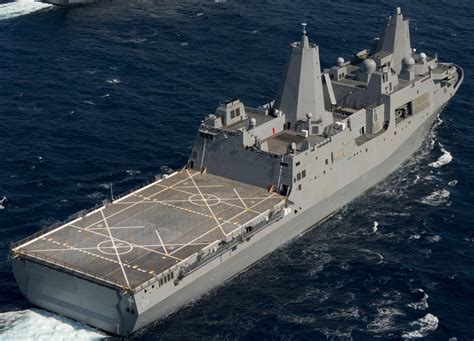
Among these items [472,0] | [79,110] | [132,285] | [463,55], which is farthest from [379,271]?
[472,0]

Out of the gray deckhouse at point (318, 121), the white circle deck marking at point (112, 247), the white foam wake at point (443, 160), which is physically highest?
the gray deckhouse at point (318, 121)

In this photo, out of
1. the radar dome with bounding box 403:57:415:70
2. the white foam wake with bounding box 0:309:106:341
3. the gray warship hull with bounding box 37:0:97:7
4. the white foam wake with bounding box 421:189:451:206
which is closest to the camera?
the white foam wake with bounding box 0:309:106:341

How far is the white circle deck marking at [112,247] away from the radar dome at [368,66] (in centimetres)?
3307

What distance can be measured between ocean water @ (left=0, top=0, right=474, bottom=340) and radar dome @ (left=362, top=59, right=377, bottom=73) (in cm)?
993

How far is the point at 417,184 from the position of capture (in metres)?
79.5

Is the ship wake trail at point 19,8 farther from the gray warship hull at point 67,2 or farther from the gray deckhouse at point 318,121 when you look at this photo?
the gray deckhouse at point 318,121

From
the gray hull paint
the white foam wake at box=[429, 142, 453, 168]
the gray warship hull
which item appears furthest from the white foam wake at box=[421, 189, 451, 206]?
the gray warship hull

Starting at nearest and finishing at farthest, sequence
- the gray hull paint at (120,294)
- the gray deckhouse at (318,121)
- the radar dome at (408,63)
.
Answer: the gray hull paint at (120,294) → the gray deckhouse at (318,121) → the radar dome at (408,63)

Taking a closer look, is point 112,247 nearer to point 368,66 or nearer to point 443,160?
point 368,66

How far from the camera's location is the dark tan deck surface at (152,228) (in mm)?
59156

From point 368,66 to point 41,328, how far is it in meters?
41.4

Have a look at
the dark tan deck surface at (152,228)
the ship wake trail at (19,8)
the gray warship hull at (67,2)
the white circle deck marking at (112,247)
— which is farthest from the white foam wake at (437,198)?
the gray warship hull at (67,2)

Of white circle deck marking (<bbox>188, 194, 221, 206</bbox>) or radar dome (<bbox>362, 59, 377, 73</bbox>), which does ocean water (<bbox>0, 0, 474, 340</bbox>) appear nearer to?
white circle deck marking (<bbox>188, 194, 221, 206</bbox>)

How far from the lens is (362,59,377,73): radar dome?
82.7 metres
